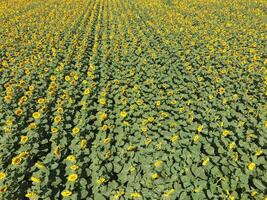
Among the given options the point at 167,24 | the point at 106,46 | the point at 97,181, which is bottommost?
the point at 167,24

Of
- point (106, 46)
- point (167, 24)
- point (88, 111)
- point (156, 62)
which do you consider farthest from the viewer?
point (167, 24)

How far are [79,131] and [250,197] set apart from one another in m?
2.58

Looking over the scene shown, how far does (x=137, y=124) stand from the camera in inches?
167

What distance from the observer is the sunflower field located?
3.16 m

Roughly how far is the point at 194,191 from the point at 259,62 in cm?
554

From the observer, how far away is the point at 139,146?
12.4 ft

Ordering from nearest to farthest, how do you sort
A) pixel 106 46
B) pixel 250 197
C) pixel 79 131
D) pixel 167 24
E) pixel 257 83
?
pixel 250 197
pixel 79 131
pixel 257 83
pixel 106 46
pixel 167 24

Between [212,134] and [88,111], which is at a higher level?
[88,111]

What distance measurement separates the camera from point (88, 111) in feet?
15.6

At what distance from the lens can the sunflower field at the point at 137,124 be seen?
3158mm

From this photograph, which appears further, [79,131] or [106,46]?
[106,46]

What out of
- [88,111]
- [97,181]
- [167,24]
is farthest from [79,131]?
[167,24]

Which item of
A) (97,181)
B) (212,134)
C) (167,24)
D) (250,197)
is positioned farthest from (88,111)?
(167,24)

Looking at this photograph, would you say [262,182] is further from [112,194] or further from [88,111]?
[88,111]
